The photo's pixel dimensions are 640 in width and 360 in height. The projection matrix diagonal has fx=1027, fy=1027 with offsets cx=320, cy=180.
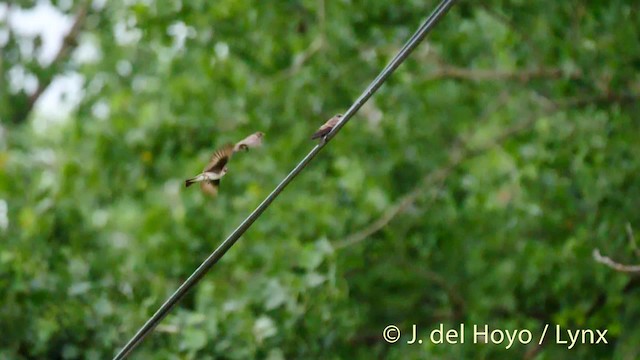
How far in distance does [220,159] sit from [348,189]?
2.91m

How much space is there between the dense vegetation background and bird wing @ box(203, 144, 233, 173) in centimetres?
107

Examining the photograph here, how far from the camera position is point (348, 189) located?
466 cm

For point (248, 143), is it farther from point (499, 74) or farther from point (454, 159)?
point (454, 159)

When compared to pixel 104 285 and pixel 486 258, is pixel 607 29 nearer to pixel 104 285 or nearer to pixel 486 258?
pixel 486 258

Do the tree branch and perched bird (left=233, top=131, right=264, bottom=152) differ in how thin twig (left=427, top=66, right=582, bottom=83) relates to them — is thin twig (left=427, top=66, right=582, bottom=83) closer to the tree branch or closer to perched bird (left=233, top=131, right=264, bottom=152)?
the tree branch

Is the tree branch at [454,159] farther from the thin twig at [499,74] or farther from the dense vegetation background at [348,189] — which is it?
the thin twig at [499,74]

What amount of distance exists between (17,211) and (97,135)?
1167 mm

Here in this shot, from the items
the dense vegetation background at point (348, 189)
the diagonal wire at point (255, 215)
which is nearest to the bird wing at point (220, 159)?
the diagonal wire at point (255, 215)

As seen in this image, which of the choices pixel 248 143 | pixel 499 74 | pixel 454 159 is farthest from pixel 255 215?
pixel 454 159

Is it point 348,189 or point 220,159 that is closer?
point 220,159

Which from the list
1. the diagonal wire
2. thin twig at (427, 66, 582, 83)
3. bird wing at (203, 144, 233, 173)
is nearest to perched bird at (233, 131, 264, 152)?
bird wing at (203, 144, 233, 173)

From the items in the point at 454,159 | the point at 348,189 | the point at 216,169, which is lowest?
the point at 348,189

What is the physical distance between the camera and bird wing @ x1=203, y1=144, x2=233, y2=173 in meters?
1.76

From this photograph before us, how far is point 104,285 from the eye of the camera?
3027mm
